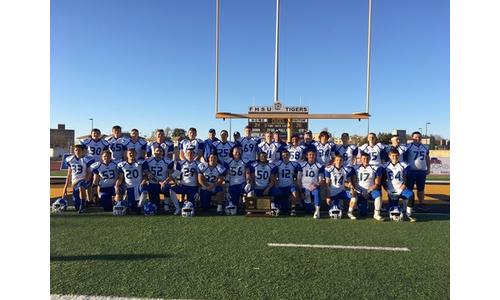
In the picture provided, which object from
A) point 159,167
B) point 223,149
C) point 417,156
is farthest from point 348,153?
point 159,167

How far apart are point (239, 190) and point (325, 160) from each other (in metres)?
2.12

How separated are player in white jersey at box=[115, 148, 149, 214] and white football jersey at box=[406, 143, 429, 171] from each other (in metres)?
5.55

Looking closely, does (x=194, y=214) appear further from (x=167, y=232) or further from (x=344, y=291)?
(x=344, y=291)

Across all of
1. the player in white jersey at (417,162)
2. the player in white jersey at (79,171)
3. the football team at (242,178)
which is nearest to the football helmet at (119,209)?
the football team at (242,178)

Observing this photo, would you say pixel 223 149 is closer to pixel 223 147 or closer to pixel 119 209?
pixel 223 147

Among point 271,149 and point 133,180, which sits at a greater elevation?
point 271,149

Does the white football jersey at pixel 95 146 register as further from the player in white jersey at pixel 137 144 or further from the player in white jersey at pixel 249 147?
the player in white jersey at pixel 249 147

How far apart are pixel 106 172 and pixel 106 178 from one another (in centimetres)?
12

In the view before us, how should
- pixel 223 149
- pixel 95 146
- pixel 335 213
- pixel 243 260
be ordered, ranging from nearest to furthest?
pixel 243 260, pixel 335 213, pixel 95 146, pixel 223 149

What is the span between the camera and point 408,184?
Answer: 251 inches

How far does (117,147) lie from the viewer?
680 centimetres

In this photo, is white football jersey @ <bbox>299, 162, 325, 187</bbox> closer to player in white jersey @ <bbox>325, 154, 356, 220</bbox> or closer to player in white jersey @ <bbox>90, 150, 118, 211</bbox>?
Answer: player in white jersey @ <bbox>325, 154, 356, 220</bbox>
